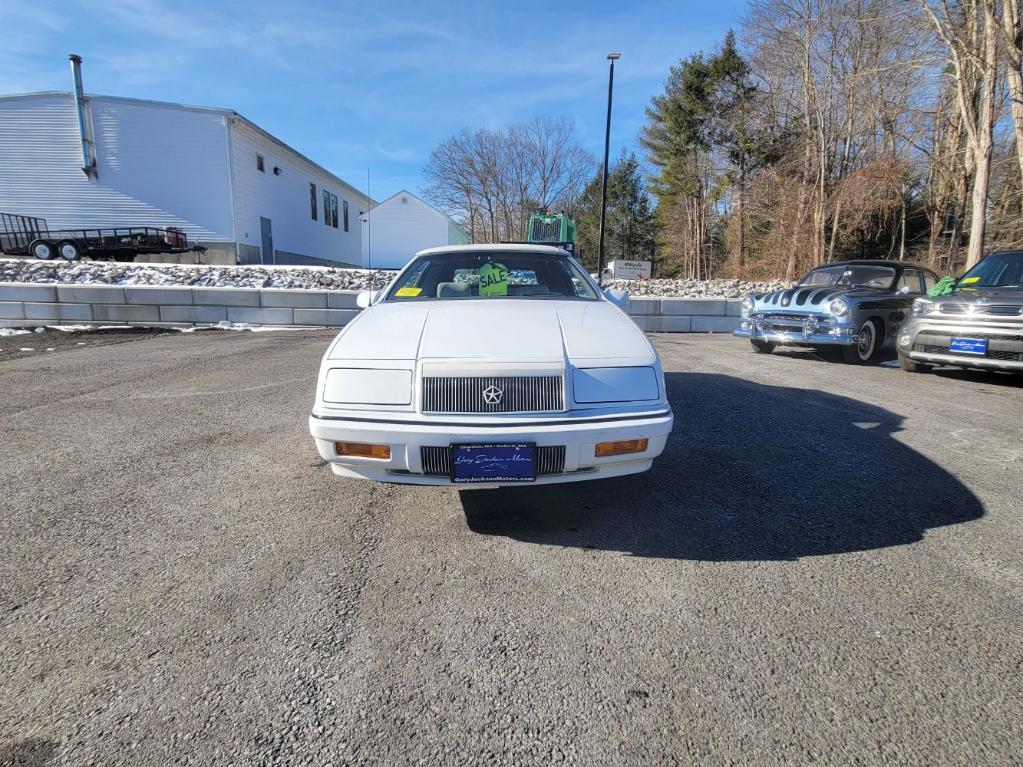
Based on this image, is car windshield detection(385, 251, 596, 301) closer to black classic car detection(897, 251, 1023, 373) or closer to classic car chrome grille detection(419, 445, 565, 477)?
classic car chrome grille detection(419, 445, 565, 477)

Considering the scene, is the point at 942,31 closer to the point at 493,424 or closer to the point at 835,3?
the point at 835,3

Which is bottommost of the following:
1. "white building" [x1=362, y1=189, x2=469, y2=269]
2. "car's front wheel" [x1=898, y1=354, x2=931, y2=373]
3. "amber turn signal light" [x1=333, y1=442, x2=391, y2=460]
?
"car's front wheel" [x1=898, y1=354, x2=931, y2=373]

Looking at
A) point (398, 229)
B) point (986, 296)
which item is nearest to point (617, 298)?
point (986, 296)

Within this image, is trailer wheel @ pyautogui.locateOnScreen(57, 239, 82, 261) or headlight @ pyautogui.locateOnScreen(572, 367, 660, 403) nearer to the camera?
headlight @ pyautogui.locateOnScreen(572, 367, 660, 403)

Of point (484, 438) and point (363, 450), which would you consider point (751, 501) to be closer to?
point (484, 438)

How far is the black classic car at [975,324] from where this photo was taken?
534 centimetres

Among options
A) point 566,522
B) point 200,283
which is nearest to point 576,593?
point 566,522

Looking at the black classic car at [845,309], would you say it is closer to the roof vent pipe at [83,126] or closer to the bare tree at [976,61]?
the bare tree at [976,61]

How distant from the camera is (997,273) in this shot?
619 centimetres

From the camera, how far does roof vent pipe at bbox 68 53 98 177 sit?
19.3m

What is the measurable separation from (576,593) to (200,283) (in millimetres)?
11963

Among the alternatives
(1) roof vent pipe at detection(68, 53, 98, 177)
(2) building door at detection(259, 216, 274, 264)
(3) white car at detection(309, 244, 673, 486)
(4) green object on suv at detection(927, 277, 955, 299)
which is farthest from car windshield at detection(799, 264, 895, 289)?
(1) roof vent pipe at detection(68, 53, 98, 177)

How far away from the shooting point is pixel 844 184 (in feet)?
59.9

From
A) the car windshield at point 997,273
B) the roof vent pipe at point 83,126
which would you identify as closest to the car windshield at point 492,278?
the car windshield at point 997,273
